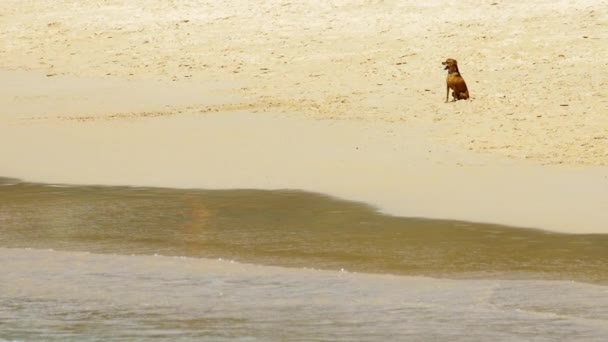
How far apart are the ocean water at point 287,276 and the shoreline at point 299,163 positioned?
56cm

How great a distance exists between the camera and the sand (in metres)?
11.8

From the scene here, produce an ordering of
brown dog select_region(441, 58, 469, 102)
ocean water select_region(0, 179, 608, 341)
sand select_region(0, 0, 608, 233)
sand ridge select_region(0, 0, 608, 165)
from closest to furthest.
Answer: ocean water select_region(0, 179, 608, 341) < sand select_region(0, 0, 608, 233) < sand ridge select_region(0, 0, 608, 165) < brown dog select_region(441, 58, 469, 102)

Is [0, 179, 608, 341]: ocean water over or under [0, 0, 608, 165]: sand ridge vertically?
under

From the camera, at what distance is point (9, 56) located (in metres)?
20.8

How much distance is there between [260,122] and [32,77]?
534cm

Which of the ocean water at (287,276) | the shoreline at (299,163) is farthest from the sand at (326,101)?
the ocean water at (287,276)

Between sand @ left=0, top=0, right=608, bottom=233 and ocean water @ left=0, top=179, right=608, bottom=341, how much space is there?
0.84 metres

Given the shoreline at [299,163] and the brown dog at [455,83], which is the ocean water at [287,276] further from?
the brown dog at [455,83]

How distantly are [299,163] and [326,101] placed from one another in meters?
3.51

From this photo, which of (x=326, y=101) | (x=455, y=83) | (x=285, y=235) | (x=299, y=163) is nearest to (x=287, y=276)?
(x=285, y=235)

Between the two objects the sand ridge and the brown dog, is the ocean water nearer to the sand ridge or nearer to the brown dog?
the sand ridge

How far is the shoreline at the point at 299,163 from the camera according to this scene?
34.6 feet

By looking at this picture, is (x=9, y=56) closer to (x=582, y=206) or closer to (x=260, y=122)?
(x=260, y=122)

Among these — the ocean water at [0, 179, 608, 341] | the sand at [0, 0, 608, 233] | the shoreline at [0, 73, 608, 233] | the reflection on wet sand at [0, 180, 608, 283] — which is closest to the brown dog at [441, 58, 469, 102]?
the sand at [0, 0, 608, 233]
